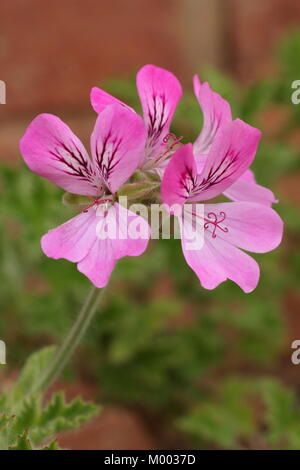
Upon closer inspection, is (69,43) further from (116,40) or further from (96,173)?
(96,173)

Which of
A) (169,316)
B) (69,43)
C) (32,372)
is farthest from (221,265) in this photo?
(69,43)

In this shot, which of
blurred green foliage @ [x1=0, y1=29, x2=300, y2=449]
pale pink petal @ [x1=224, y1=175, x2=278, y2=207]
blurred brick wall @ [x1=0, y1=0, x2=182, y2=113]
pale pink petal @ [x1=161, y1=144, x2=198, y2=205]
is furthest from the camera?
blurred brick wall @ [x1=0, y1=0, x2=182, y2=113]

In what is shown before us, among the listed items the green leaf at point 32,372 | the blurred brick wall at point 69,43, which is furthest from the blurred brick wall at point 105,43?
the green leaf at point 32,372

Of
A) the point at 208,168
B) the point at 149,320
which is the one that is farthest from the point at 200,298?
the point at 208,168

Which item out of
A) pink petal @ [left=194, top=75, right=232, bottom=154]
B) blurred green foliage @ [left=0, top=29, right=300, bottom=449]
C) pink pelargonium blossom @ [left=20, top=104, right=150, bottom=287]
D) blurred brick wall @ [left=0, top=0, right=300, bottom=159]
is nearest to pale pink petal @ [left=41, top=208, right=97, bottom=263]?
pink pelargonium blossom @ [left=20, top=104, right=150, bottom=287]

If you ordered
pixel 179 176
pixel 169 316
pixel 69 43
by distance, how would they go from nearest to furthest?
pixel 179 176 < pixel 169 316 < pixel 69 43

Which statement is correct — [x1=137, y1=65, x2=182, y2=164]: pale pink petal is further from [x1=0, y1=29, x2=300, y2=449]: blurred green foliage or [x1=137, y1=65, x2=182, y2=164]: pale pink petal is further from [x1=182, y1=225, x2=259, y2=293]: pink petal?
[x1=0, y1=29, x2=300, y2=449]: blurred green foliage
